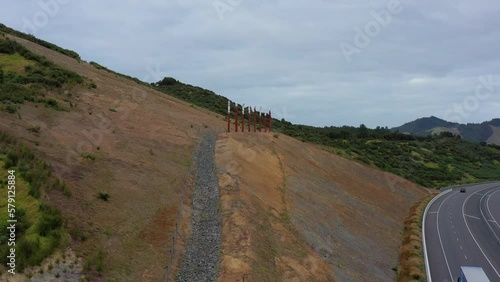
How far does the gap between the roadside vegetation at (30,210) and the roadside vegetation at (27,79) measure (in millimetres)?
10209

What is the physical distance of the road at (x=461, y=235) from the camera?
35219mm

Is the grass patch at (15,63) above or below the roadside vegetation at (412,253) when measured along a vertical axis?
above

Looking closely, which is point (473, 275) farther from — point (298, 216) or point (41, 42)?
point (41, 42)

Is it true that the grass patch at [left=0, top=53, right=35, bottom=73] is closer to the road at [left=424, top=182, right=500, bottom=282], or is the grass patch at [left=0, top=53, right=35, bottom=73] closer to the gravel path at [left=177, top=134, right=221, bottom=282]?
the gravel path at [left=177, top=134, right=221, bottom=282]

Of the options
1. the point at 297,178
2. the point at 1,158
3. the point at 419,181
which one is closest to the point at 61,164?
the point at 1,158

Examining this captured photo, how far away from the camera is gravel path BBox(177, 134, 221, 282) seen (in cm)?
1773

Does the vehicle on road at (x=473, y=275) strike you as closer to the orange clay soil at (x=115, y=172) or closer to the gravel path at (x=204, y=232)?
the gravel path at (x=204, y=232)

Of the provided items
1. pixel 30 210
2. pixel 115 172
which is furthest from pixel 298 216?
pixel 30 210

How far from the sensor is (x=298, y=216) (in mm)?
29766

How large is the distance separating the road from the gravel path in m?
19.0

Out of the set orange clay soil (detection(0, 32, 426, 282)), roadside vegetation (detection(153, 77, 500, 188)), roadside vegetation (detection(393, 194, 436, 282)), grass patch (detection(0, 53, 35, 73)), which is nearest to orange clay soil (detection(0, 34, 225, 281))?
orange clay soil (detection(0, 32, 426, 282))

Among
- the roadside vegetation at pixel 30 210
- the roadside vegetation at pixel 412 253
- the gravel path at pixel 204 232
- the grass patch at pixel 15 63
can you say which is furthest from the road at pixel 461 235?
the grass patch at pixel 15 63

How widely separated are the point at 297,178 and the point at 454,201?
44.0m

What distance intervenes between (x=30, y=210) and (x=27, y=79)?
1082 inches
